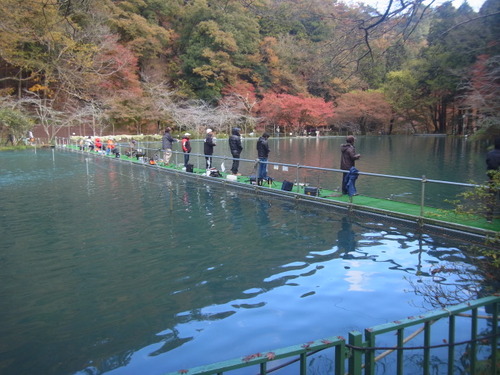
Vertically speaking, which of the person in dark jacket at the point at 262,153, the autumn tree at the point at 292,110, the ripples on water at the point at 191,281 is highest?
the autumn tree at the point at 292,110

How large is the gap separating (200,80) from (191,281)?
48.9m

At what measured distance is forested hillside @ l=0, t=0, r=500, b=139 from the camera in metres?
33.2

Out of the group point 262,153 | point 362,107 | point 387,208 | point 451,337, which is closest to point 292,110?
point 362,107

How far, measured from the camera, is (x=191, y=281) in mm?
5793

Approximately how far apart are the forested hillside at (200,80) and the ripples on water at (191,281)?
849 inches

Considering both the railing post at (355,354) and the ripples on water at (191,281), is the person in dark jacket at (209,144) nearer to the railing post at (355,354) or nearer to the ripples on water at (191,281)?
the ripples on water at (191,281)

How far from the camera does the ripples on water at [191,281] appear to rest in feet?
13.7

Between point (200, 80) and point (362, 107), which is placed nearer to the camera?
point (200, 80)

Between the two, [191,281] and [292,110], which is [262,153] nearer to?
[191,281]

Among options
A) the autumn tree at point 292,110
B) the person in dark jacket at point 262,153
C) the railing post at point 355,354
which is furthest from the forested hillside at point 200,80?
the railing post at point 355,354

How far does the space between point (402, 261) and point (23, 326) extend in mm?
5450

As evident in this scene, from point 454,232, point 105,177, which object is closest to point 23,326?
point 454,232

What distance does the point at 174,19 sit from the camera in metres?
54.7

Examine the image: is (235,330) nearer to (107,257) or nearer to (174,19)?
(107,257)
